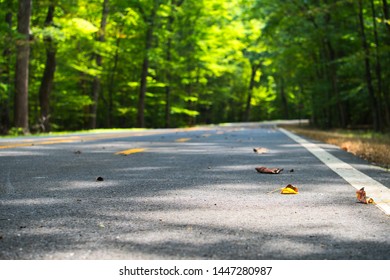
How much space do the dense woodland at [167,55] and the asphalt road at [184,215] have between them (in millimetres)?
12734

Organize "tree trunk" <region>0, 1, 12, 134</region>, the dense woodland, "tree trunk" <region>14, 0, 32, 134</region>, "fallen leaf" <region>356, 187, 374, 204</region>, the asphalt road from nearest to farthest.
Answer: the asphalt road, "fallen leaf" <region>356, 187, 374, 204</region>, "tree trunk" <region>14, 0, 32, 134</region>, the dense woodland, "tree trunk" <region>0, 1, 12, 134</region>

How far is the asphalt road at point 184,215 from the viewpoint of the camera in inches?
114

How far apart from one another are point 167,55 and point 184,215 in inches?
1390

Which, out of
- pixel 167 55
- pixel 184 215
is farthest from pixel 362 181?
pixel 167 55

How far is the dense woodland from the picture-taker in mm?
21547

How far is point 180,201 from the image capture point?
4.49 meters

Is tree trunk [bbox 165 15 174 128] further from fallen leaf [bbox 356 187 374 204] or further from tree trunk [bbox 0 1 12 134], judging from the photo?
fallen leaf [bbox 356 187 374 204]

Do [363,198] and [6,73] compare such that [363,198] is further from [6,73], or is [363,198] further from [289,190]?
[6,73]

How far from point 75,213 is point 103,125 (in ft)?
153

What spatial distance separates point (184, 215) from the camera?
3.88 meters

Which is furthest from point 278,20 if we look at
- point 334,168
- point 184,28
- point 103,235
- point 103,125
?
point 103,125

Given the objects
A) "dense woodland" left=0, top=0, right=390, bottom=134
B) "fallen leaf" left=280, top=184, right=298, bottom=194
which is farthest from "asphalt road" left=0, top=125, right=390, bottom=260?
"dense woodland" left=0, top=0, right=390, bottom=134

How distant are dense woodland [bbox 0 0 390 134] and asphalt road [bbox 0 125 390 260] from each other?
1273 centimetres
